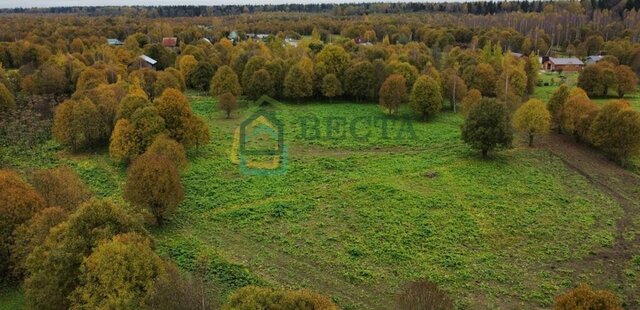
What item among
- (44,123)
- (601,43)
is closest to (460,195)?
(44,123)

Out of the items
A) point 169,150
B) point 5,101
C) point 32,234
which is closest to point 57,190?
point 32,234

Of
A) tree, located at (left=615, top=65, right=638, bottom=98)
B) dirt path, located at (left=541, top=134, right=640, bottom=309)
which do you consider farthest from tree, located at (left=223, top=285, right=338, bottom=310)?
tree, located at (left=615, top=65, right=638, bottom=98)

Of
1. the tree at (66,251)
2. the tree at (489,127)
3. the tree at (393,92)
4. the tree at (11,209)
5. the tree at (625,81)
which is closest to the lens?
the tree at (66,251)

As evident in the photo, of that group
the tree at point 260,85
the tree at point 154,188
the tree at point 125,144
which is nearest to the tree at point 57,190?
the tree at point 154,188

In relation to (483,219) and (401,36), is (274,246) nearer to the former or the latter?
(483,219)

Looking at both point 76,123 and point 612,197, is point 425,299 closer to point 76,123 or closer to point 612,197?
point 612,197

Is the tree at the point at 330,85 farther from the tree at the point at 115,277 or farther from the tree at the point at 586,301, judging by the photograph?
the tree at the point at 586,301

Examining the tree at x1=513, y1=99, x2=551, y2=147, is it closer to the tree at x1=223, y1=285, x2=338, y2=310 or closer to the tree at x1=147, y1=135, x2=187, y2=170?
the tree at x1=147, y1=135, x2=187, y2=170
